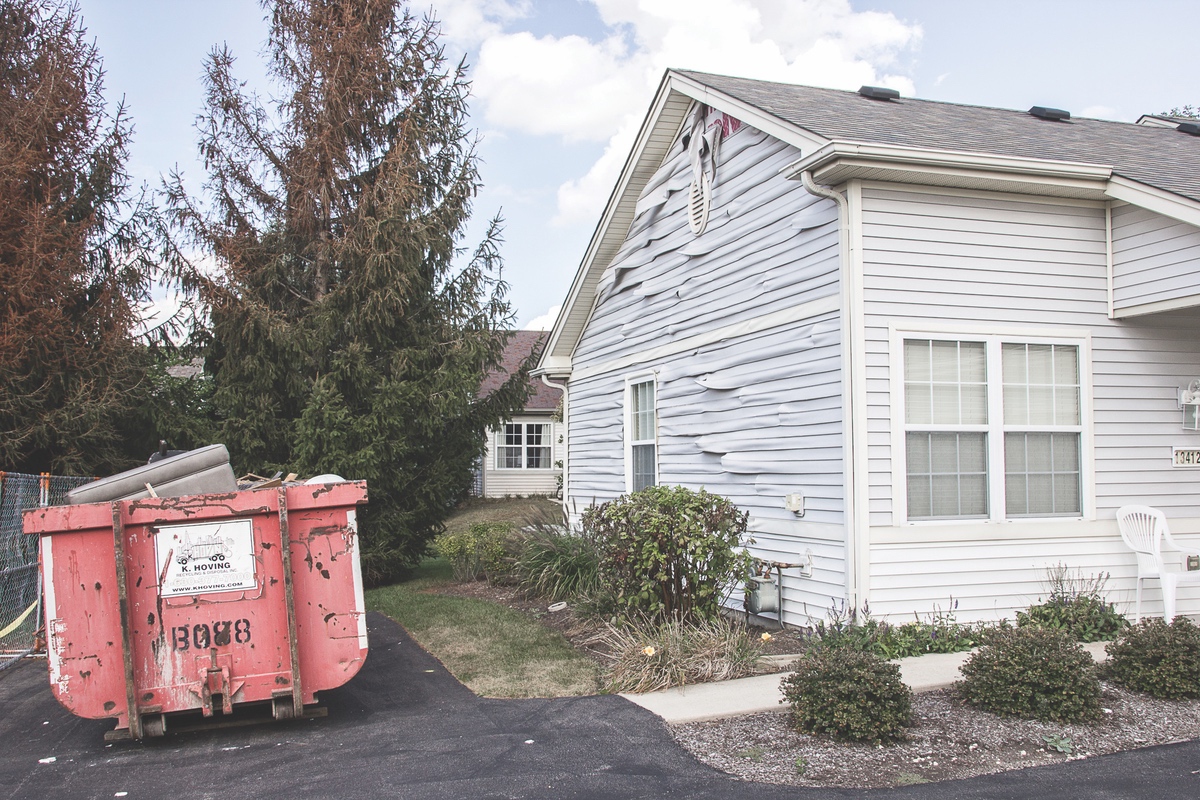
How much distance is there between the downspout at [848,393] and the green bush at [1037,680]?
5.32 ft

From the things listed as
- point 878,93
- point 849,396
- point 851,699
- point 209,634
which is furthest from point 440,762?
point 878,93

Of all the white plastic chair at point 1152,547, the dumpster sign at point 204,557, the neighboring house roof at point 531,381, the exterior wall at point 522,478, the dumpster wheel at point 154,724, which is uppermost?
the neighboring house roof at point 531,381

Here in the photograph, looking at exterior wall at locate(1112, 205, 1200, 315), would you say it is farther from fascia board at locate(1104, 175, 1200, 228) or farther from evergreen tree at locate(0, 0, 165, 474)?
evergreen tree at locate(0, 0, 165, 474)

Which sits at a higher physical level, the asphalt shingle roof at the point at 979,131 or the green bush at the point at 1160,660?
the asphalt shingle roof at the point at 979,131

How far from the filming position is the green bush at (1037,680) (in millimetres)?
5371

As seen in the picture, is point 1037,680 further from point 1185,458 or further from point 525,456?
point 525,456

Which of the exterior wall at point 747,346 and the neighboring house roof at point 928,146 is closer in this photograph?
the neighboring house roof at point 928,146

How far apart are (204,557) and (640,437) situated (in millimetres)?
7035

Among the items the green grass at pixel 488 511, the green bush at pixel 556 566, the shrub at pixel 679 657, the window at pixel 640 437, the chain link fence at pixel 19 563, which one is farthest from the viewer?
the green grass at pixel 488 511

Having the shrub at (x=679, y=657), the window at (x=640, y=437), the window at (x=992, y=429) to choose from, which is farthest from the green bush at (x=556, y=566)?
the window at (x=992, y=429)

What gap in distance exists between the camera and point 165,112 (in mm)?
12930

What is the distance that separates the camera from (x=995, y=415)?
7.66 meters

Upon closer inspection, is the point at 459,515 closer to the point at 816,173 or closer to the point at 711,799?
the point at 816,173

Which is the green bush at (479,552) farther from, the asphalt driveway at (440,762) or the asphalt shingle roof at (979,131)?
the asphalt shingle roof at (979,131)
